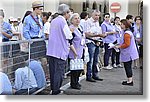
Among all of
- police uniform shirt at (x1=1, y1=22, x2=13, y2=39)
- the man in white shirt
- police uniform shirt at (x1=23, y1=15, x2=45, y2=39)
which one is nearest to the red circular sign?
the man in white shirt

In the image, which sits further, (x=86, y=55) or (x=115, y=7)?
(x=86, y=55)

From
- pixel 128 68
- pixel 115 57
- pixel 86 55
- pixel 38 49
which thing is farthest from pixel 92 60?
pixel 38 49

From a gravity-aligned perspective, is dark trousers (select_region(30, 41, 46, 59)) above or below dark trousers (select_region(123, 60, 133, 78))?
above

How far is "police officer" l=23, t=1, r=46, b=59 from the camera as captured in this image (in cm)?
369

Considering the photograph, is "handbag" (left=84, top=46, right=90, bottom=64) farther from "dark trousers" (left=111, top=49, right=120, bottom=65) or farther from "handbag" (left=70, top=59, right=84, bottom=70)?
"dark trousers" (left=111, top=49, right=120, bottom=65)

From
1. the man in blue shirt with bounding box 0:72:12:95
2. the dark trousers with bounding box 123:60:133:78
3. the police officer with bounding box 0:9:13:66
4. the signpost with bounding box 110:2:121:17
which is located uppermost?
the signpost with bounding box 110:2:121:17

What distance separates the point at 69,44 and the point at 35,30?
1.14 ft

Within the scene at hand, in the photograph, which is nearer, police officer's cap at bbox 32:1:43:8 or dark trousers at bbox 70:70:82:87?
police officer's cap at bbox 32:1:43:8

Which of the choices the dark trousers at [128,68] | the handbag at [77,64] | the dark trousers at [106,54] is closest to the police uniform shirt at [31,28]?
the handbag at [77,64]

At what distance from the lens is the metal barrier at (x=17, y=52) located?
3.67 m

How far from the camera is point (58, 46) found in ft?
12.2

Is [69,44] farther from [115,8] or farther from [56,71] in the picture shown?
[115,8]

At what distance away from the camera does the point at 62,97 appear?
3.71 metres

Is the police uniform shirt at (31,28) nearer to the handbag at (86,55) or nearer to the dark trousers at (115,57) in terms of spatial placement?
the handbag at (86,55)
